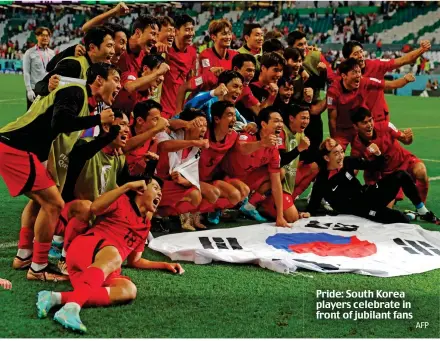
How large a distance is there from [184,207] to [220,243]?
67cm

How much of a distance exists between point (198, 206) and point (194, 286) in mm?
1616

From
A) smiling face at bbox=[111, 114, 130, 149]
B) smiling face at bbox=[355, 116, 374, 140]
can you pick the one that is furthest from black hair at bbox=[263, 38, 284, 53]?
smiling face at bbox=[111, 114, 130, 149]

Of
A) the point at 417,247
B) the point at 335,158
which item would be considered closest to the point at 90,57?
the point at 335,158

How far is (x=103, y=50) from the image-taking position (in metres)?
5.21

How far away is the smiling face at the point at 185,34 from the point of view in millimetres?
7168

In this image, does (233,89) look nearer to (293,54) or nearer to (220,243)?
(293,54)

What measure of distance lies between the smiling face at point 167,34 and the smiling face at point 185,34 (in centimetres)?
17

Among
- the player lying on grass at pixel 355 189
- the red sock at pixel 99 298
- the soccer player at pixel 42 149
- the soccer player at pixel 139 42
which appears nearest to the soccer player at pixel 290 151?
the player lying on grass at pixel 355 189

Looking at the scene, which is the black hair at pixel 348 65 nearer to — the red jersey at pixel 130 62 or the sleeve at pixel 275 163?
the sleeve at pixel 275 163

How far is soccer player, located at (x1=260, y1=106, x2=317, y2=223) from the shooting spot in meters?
6.35

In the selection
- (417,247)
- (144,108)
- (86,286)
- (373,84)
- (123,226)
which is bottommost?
(417,247)

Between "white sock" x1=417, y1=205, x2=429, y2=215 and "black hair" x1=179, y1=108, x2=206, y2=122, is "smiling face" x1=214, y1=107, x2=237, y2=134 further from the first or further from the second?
"white sock" x1=417, y1=205, x2=429, y2=215

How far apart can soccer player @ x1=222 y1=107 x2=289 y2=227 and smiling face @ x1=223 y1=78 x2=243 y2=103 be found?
29 centimetres

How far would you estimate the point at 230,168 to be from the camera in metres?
6.39
